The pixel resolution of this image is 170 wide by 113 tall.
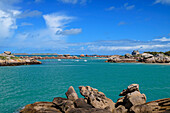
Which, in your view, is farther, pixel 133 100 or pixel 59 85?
pixel 59 85

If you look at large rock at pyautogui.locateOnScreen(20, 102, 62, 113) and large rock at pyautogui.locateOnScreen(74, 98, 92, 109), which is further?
large rock at pyautogui.locateOnScreen(74, 98, 92, 109)

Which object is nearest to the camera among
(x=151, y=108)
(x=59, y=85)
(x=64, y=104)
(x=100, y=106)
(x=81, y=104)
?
(x=151, y=108)

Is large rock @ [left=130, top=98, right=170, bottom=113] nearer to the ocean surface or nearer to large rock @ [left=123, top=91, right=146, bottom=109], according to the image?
large rock @ [left=123, top=91, right=146, bottom=109]

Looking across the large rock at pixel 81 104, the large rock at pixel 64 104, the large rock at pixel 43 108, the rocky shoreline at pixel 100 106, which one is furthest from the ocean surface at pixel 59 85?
the large rock at pixel 81 104

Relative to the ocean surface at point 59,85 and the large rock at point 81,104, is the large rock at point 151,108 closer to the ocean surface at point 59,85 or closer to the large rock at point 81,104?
the large rock at point 81,104

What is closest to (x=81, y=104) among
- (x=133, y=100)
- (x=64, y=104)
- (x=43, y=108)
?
(x=64, y=104)

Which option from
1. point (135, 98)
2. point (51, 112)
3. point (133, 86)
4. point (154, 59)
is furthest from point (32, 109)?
point (154, 59)

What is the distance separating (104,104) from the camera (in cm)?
1441

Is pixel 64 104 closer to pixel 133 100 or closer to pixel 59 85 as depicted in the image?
pixel 133 100

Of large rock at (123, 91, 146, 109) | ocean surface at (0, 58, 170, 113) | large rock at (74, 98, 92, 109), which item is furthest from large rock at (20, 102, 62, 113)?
large rock at (123, 91, 146, 109)

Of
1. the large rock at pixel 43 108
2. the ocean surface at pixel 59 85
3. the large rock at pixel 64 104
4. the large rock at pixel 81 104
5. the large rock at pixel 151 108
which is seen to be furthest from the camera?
the ocean surface at pixel 59 85

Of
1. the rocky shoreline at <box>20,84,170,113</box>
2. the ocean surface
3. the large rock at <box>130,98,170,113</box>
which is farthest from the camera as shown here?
the ocean surface

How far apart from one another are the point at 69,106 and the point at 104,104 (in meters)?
3.21

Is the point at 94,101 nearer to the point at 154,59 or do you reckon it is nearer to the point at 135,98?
the point at 135,98
